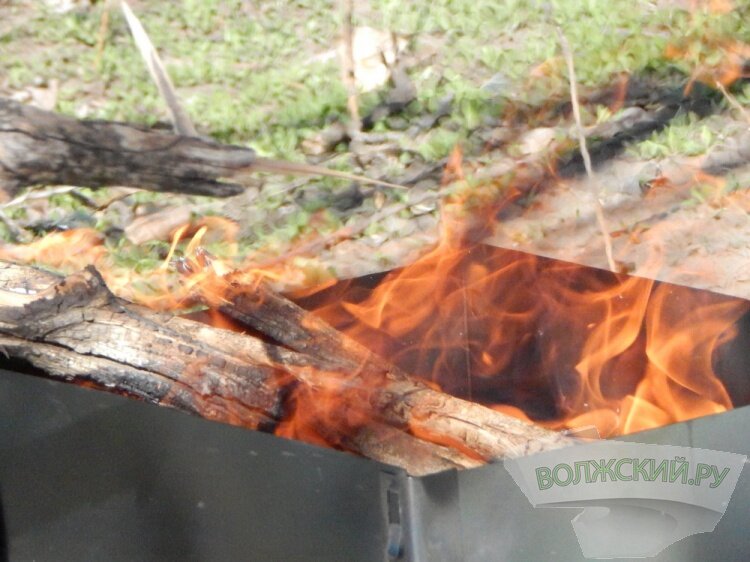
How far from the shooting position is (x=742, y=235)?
2.14m

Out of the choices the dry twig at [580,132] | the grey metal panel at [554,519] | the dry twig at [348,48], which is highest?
the dry twig at [348,48]

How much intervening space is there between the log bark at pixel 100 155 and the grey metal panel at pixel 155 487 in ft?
1.98

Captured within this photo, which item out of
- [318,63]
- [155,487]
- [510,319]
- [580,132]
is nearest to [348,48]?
[318,63]

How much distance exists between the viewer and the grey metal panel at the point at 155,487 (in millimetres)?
1368

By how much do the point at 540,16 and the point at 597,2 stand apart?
5.9 inches

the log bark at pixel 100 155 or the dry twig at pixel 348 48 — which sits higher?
the dry twig at pixel 348 48

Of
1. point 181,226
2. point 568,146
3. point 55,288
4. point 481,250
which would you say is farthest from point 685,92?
point 55,288

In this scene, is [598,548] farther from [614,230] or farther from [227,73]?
[227,73]

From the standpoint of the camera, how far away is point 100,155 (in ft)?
6.24

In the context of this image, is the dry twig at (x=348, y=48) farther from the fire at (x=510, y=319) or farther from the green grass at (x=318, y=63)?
the fire at (x=510, y=319)

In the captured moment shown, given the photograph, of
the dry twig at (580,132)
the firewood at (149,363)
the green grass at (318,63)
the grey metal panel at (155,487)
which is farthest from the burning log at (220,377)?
the dry twig at (580,132)

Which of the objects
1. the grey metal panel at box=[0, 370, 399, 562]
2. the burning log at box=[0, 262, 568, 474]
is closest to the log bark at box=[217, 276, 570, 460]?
the burning log at box=[0, 262, 568, 474]

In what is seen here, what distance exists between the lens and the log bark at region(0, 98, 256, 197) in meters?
1.85

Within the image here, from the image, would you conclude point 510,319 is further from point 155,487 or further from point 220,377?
point 155,487
